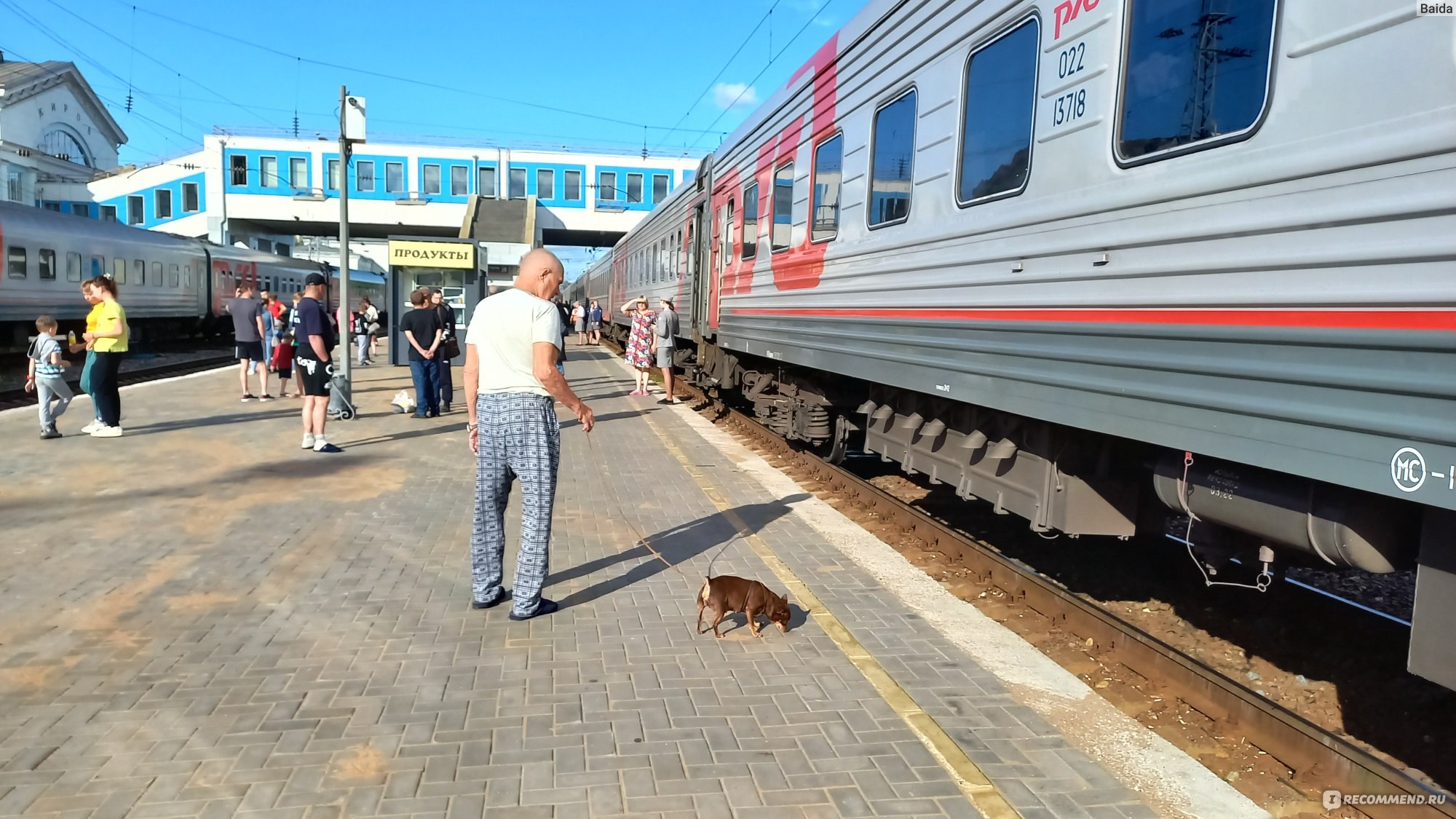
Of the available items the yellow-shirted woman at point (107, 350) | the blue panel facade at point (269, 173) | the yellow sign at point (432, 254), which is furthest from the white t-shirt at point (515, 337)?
the blue panel facade at point (269, 173)

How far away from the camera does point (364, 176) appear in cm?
4847

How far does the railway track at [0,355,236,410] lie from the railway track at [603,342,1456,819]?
43.3 feet

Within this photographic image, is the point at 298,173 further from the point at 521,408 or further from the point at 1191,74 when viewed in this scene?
the point at 1191,74

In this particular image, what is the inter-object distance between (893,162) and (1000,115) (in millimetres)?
1387

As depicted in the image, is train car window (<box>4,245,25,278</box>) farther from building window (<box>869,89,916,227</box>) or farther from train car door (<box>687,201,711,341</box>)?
building window (<box>869,89,916,227</box>)

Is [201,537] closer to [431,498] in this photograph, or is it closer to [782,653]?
[431,498]

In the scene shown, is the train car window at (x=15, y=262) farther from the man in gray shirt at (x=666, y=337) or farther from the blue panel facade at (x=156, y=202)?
the blue panel facade at (x=156, y=202)

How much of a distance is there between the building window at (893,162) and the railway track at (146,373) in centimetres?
1249

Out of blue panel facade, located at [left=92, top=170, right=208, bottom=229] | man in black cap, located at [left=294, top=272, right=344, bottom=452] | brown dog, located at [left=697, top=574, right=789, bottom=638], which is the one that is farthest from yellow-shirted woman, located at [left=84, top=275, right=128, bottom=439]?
blue panel facade, located at [left=92, top=170, right=208, bottom=229]

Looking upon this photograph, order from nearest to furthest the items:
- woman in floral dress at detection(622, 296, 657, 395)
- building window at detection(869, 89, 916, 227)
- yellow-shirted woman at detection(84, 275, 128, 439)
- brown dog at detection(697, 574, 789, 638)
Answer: brown dog at detection(697, 574, 789, 638) < building window at detection(869, 89, 916, 227) < yellow-shirted woman at detection(84, 275, 128, 439) < woman in floral dress at detection(622, 296, 657, 395)

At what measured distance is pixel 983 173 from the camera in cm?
505

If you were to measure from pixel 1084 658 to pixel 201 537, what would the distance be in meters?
5.50

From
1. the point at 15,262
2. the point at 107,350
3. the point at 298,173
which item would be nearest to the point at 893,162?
the point at 107,350

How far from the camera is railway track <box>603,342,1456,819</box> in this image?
3.24 meters
